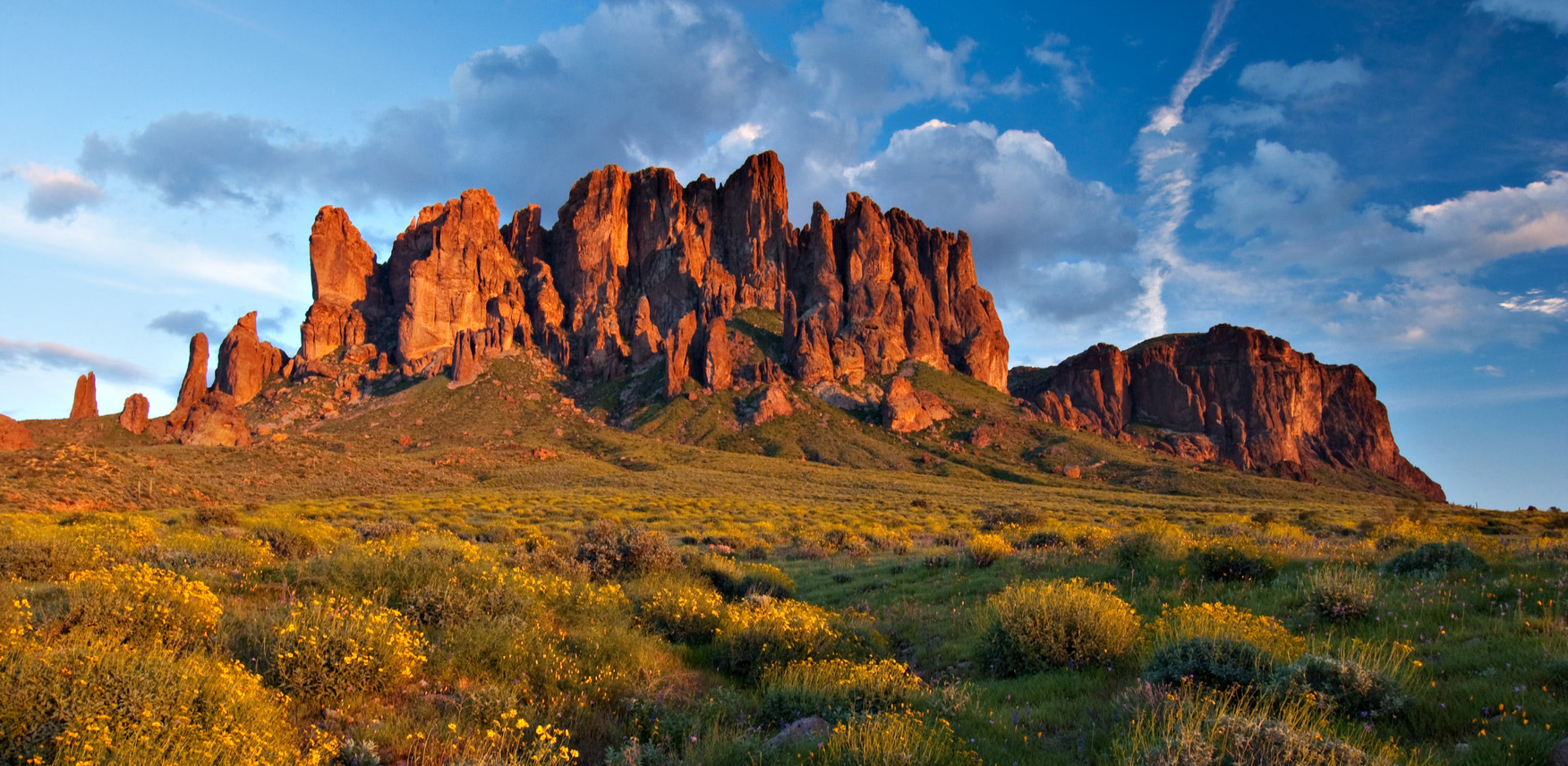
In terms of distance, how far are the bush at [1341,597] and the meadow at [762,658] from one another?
4 cm

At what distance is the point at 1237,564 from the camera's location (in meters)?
10.5

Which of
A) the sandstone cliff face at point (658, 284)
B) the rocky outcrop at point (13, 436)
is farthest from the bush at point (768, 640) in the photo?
the sandstone cliff face at point (658, 284)

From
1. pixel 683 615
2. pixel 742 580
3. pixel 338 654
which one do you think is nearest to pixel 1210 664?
pixel 683 615

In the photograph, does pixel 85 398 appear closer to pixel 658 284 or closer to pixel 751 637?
pixel 658 284

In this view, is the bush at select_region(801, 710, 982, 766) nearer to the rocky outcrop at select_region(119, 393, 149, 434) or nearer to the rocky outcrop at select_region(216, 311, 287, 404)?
the rocky outcrop at select_region(119, 393, 149, 434)

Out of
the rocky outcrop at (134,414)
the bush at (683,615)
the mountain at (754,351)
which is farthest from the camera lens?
the mountain at (754,351)

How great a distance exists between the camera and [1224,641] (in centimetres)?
599

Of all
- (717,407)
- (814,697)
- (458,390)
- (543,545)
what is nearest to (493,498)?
(543,545)

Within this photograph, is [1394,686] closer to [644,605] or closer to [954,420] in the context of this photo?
[644,605]

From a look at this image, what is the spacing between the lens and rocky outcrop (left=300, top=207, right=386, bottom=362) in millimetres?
144125

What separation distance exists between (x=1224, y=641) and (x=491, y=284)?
167m

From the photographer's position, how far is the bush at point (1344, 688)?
4.97 metres

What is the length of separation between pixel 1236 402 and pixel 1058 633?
7089 inches

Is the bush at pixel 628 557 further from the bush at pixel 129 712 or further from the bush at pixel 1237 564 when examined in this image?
the bush at pixel 1237 564
